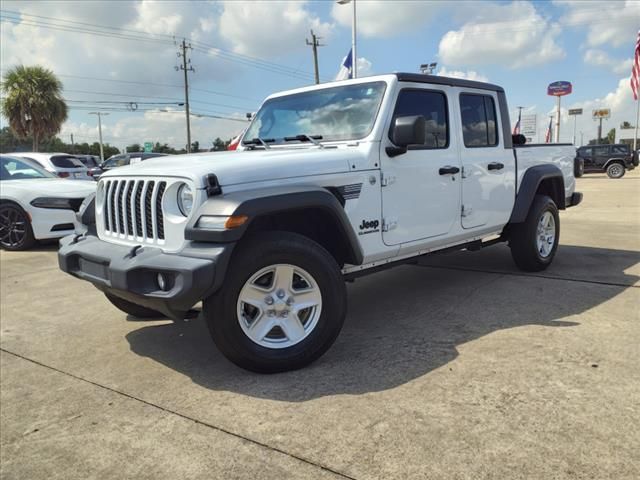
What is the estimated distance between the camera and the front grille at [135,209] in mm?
3146

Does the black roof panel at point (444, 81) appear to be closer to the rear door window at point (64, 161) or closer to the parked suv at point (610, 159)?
the rear door window at point (64, 161)

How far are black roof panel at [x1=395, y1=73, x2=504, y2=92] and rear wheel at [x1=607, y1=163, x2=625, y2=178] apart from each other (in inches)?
962

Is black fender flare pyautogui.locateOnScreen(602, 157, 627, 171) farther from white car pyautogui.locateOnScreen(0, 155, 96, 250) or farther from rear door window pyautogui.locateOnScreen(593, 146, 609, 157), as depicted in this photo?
white car pyautogui.locateOnScreen(0, 155, 96, 250)

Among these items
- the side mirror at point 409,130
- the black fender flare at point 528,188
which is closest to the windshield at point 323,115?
the side mirror at point 409,130

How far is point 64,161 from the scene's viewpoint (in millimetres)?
12930

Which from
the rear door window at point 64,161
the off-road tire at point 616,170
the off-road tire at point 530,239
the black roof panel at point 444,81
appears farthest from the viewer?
the off-road tire at point 616,170

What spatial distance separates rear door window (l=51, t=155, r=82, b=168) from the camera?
41.5ft

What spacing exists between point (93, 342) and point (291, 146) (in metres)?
2.14

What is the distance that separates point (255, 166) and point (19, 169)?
736cm

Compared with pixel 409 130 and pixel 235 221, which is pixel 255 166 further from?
pixel 409 130

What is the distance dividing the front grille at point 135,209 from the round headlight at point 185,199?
120 millimetres

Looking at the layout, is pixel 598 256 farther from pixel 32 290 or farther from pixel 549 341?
pixel 32 290

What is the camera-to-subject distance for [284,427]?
2.61 meters

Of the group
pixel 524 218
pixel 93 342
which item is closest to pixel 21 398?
pixel 93 342
